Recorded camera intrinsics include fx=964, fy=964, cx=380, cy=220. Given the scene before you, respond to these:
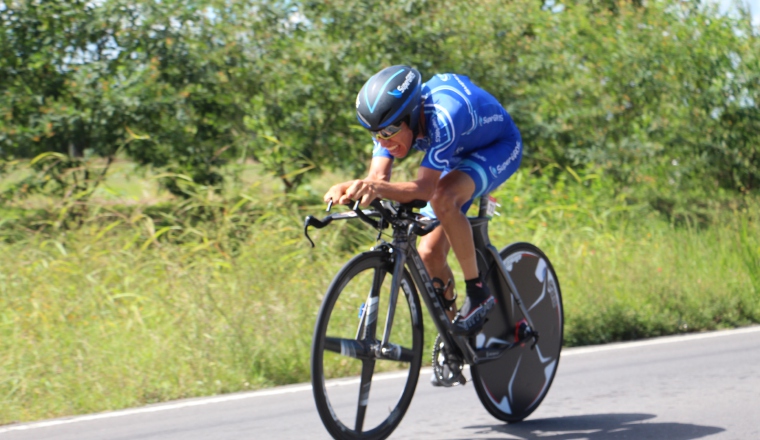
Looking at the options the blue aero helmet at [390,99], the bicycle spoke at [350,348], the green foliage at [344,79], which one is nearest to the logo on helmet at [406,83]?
the blue aero helmet at [390,99]

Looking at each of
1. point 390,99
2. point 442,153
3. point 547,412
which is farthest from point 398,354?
point 547,412

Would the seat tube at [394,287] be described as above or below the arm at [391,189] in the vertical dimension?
below

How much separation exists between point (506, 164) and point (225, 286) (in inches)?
139

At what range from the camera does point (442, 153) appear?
4.36 m

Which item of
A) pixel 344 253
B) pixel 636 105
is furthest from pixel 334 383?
pixel 636 105

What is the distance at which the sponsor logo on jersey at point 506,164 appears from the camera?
484cm

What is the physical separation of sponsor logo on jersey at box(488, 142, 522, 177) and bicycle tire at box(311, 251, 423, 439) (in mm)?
723

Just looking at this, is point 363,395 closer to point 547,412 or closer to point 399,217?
point 399,217

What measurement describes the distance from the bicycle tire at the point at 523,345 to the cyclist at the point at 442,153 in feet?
1.30

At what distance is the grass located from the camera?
21.1ft

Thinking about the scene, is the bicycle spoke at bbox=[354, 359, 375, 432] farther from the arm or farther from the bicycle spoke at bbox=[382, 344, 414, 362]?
the arm

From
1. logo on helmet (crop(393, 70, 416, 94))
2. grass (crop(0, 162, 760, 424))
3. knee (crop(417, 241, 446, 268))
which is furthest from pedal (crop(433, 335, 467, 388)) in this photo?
grass (crop(0, 162, 760, 424))

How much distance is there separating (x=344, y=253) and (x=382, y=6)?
3.94 meters

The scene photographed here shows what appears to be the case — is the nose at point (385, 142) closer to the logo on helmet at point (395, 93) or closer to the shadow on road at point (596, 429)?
the logo on helmet at point (395, 93)
